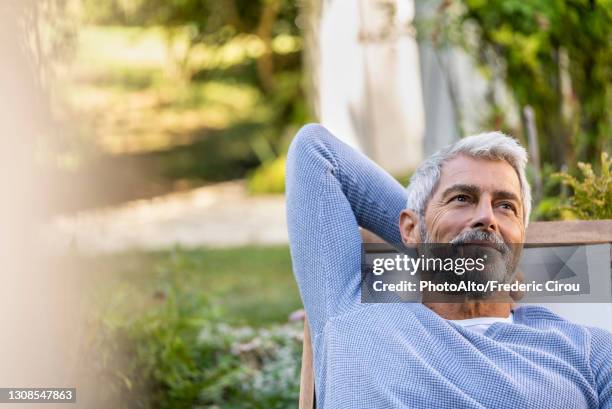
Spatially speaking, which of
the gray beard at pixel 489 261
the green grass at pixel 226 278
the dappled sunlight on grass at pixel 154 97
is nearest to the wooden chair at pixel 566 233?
the gray beard at pixel 489 261

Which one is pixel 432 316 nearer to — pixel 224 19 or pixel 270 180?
pixel 270 180

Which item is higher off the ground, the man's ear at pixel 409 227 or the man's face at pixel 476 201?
the man's face at pixel 476 201

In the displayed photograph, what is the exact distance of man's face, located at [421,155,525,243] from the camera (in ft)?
6.79

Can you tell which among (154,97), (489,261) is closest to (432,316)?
(489,261)

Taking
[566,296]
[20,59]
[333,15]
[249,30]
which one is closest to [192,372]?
[20,59]

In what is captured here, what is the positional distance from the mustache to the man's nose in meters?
0.01

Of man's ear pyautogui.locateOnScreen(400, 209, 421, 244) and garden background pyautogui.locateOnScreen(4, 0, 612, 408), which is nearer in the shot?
man's ear pyautogui.locateOnScreen(400, 209, 421, 244)

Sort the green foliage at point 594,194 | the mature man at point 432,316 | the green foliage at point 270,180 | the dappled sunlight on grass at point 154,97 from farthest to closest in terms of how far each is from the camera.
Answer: the dappled sunlight on grass at point 154,97 < the green foliage at point 270,180 < the green foliage at point 594,194 < the mature man at point 432,316

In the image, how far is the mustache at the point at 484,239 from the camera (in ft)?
6.70

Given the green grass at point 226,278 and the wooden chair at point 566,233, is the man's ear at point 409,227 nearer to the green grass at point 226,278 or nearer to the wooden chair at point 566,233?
the wooden chair at point 566,233

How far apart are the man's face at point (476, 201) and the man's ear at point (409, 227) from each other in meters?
0.05

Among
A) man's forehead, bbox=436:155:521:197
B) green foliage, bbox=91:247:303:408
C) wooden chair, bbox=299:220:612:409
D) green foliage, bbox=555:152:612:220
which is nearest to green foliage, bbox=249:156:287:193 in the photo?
green foliage, bbox=91:247:303:408

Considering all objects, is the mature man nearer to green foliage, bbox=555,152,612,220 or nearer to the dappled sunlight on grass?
green foliage, bbox=555,152,612,220

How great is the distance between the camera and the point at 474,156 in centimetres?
214
